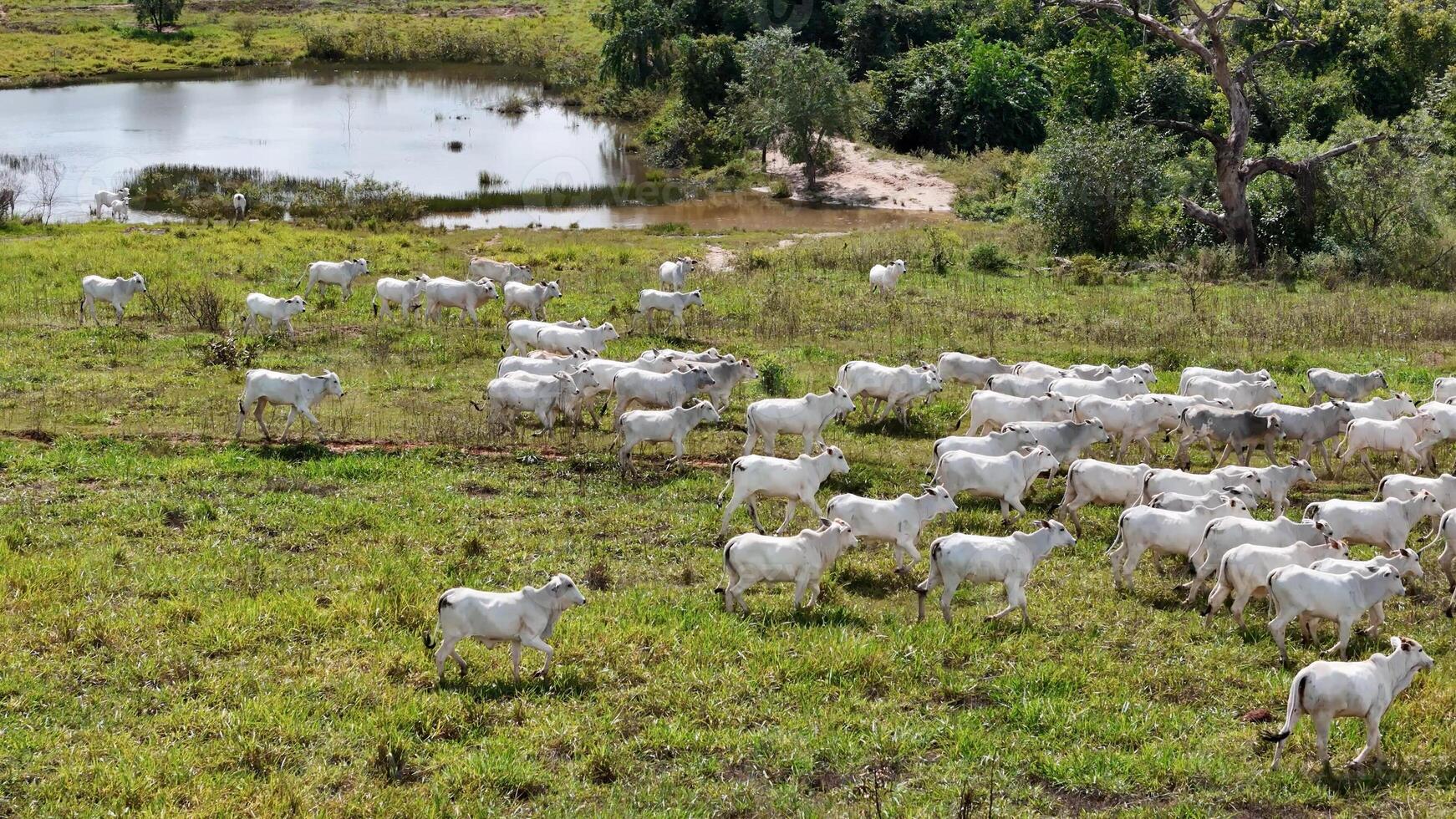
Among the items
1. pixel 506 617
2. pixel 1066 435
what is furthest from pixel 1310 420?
pixel 506 617

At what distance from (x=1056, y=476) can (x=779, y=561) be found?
593 cm

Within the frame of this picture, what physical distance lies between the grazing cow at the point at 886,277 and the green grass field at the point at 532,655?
282 inches

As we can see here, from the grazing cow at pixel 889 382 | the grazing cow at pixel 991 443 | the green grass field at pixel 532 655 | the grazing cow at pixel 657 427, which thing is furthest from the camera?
the grazing cow at pixel 889 382

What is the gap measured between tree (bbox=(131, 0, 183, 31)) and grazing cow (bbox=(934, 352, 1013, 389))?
6897cm

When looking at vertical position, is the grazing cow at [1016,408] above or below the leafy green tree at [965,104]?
below

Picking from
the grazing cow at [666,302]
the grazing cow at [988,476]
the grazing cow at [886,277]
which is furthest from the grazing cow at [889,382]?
the grazing cow at [886,277]

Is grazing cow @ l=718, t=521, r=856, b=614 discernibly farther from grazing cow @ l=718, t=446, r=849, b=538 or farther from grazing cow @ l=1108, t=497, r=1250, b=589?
grazing cow @ l=1108, t=497, r=1250, b=589

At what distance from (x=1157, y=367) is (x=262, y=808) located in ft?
54.5

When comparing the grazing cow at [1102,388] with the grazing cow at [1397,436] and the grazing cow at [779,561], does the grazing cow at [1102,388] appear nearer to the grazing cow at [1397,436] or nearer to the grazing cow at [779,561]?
the grazing cow at [1397,436]

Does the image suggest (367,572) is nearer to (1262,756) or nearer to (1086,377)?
(1262,756)

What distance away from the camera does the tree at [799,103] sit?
150 ft

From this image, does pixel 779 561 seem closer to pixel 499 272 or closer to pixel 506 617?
pixel 506 617

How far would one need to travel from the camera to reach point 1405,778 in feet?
27.9

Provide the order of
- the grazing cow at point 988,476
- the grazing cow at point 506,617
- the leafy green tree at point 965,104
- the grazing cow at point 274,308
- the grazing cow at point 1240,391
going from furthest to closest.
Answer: the leafy green tree at point 965,104, the grazing cow at point 274,308, the grazing cow at point 1240,391, the grazing cow at point 988,476, the grazing cow at point 506,617
